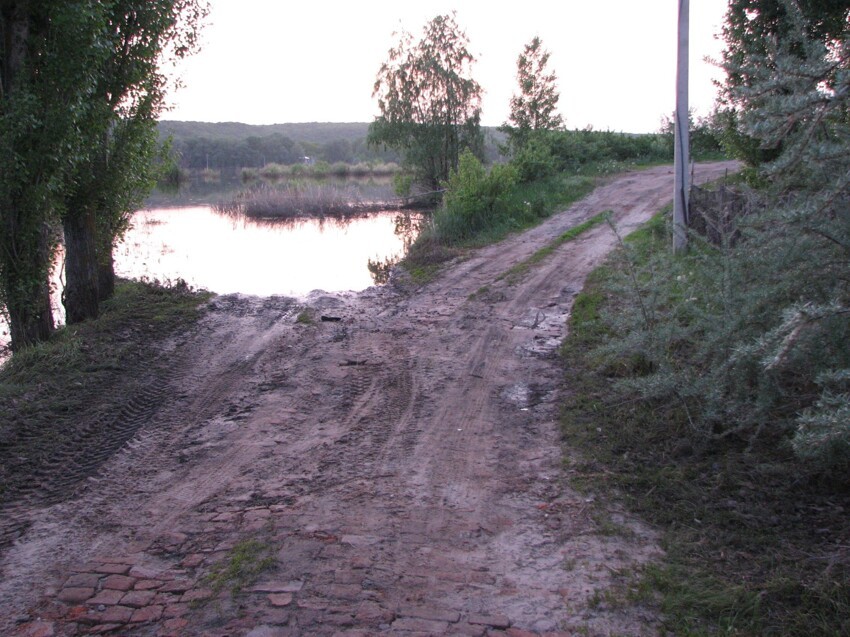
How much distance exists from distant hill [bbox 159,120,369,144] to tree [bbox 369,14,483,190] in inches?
2909

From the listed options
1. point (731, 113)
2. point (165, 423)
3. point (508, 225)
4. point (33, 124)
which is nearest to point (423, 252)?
point (508, 225)

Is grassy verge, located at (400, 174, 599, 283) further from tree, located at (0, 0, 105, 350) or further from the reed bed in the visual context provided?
the reed bed

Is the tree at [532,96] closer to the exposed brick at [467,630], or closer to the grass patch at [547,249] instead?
the grass patch at [547,249]

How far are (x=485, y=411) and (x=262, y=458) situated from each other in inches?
83.3

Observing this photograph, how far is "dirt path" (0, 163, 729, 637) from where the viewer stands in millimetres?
3719

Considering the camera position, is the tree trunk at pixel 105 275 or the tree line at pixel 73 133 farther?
the tree trunk at pixel 105 275

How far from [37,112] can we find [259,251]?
38.4 feet

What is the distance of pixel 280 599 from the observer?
379 cm

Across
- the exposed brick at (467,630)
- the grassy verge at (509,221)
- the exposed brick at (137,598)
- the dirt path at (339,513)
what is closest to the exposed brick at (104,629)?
the dirt path at (339,513)

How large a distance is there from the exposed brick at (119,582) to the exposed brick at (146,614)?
250 millimetres

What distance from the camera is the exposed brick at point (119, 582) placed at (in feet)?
13.1

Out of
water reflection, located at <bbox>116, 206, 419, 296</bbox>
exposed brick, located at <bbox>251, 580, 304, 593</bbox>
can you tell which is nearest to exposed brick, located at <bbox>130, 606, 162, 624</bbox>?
exposed brick, located at <bbox>251, 580, 304, 593</bbox>

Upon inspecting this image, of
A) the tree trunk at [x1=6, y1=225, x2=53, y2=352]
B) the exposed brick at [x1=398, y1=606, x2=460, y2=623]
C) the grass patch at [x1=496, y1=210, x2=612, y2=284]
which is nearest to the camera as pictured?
the exposed brick at [x1=398, y1=606, x2=460, y2=623]

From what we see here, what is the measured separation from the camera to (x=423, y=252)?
1490 centimetres
